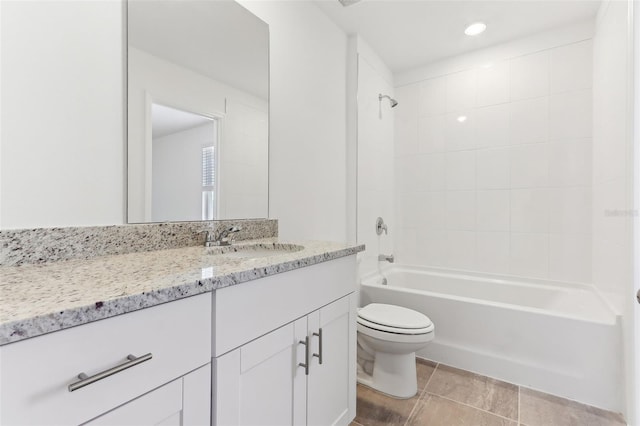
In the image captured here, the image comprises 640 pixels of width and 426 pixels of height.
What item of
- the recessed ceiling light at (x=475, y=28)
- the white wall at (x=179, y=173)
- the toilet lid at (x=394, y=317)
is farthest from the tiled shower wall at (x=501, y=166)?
the white wall at (x=179, y=173)

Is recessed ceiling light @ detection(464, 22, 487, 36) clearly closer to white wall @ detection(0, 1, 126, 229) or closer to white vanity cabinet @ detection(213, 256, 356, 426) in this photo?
white vanity cabinet @ detection(213, 256, 356, 426)

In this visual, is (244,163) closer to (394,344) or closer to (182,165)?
(182,165)

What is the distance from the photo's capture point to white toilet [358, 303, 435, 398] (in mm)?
1660

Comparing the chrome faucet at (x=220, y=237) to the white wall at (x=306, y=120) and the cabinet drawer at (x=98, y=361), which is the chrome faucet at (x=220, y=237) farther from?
the cabinet drawer at (x=98, y=361)

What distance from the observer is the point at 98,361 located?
55 centimetres

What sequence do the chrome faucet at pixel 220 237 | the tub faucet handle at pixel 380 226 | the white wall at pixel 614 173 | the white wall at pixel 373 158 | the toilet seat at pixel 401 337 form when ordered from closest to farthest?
1. the chrome faucet at pixel 220 237
2. the white wall at pixel 614 173
3. the toilet seat at pixel 401 337
4. the white wall at pixel 373 158
5. the tub faucet handle at pixel 380 226

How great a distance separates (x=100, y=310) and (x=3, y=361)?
127mm

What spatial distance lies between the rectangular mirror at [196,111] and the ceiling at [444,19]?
860 millimetres

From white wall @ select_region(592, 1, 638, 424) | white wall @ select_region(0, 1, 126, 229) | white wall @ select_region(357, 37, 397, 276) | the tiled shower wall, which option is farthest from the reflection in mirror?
the tiled shower wall

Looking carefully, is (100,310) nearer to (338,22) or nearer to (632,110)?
(632,110)

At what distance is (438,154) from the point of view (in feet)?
9.34

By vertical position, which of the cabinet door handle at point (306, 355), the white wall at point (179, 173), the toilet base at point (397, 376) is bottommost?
the toilet base at point (397, 376)

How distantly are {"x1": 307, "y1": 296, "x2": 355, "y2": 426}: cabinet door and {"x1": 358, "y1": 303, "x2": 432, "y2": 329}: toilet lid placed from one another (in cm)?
39

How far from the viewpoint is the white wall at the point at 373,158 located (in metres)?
2.44
